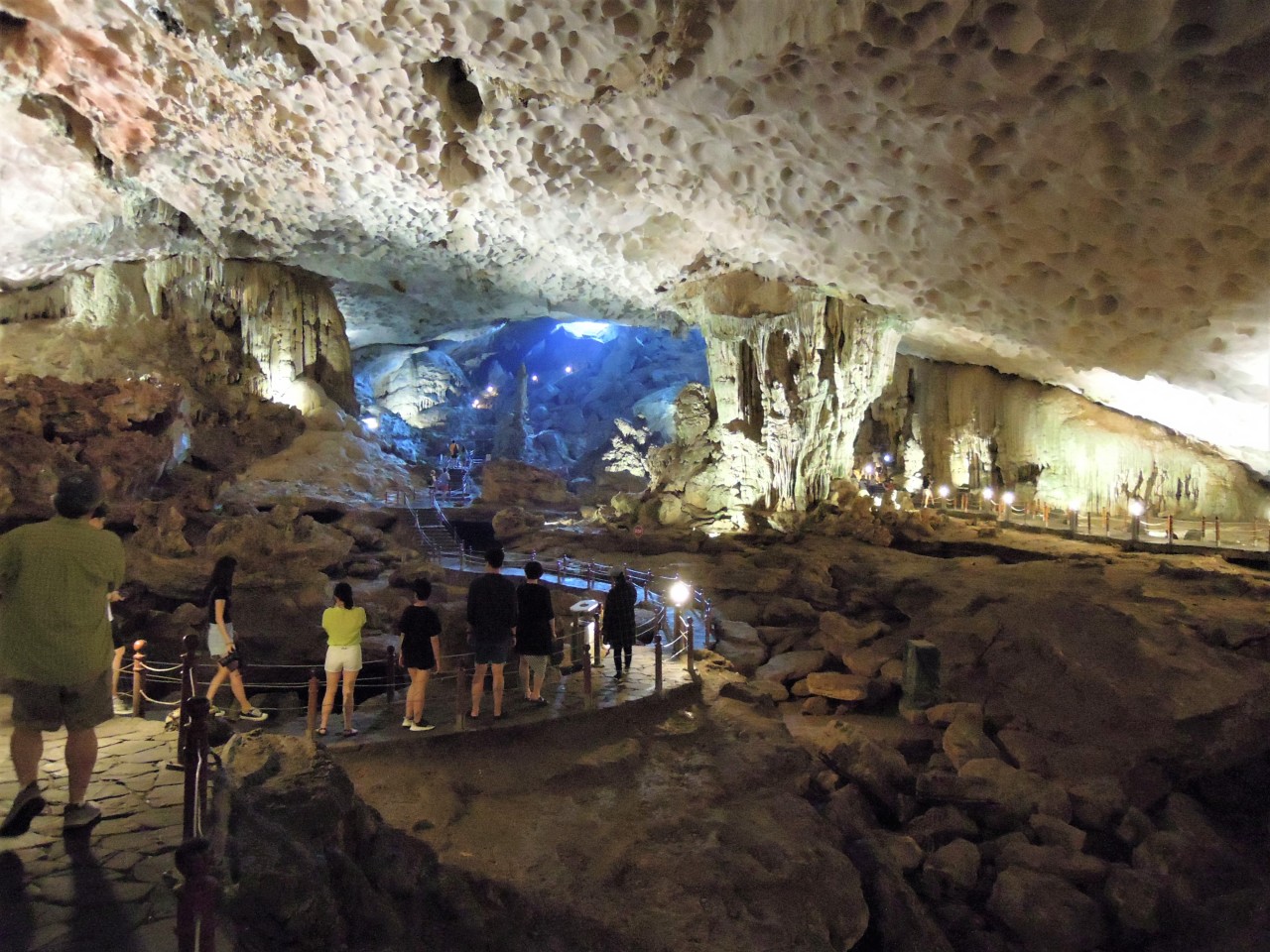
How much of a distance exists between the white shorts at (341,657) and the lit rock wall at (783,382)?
A: 1330cm

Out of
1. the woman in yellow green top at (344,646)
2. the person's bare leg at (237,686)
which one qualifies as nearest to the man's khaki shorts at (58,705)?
the woman in yellow green top at (344,646)

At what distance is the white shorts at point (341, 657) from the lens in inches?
245

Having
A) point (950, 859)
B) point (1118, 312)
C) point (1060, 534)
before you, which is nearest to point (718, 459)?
point (1060, 534)

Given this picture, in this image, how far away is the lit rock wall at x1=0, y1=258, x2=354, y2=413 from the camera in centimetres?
1738

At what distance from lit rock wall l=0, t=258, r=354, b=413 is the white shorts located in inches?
550

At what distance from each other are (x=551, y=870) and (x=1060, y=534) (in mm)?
14543

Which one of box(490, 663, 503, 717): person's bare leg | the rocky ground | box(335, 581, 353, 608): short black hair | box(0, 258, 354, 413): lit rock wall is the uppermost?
box(0, 258, 354, 413): lit rock wall

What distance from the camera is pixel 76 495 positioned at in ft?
10.9

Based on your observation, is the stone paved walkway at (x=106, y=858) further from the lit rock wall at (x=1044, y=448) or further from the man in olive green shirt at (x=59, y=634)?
the lit rock wall at (x=1044, y=448)

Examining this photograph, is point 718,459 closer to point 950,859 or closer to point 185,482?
point 185,482

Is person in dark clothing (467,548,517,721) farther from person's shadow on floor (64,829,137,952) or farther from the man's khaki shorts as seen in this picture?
person's shadow on floor (64,829,137,952)

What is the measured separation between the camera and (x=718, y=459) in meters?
20.6

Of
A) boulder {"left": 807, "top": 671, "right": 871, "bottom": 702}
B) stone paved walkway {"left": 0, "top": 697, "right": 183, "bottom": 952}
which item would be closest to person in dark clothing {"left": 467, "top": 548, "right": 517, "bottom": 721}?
stone paved walkway {"left": 0, "top": 697, "right": 183, "bottom": 952}

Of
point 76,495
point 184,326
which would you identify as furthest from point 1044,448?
point 184,326
